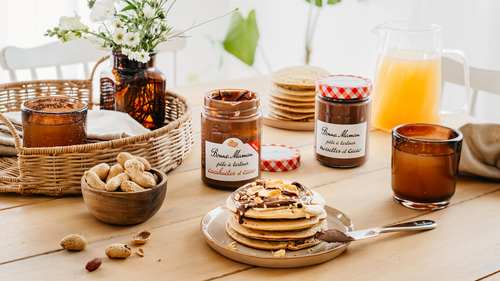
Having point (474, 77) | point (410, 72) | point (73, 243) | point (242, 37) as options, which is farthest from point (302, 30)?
point (73, 243)

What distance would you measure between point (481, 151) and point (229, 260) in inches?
25.3

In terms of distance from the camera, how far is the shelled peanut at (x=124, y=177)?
2.52ft

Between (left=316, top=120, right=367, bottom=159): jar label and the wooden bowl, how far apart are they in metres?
0.41

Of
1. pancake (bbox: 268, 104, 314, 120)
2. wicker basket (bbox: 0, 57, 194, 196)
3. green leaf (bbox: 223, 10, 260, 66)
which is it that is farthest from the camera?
green leaf (bbox: 223, 10, 260, 66)

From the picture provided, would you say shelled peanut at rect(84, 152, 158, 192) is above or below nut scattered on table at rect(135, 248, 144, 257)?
above

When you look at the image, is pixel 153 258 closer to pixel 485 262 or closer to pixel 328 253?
pixel 328 253

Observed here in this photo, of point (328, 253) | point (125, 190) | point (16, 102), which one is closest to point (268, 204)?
point (328, 253)

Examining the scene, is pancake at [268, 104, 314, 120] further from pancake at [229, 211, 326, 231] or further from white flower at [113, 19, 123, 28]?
pancake at [229, 211, 326, 231]

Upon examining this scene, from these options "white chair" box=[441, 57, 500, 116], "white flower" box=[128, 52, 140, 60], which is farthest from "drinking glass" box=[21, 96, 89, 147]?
"white chair" box=[441, 57, 500, 116]

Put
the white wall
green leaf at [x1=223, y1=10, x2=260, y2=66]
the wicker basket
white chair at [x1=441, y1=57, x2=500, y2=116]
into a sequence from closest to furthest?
1. the wicker basket
2. white chair at [x1=441, y1=57, x2=500, y2=116]
3. the white wall
4. green leaf at [x1=223, y1=10, x2=260, y2=66]

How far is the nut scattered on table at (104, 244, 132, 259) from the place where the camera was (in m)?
0.71

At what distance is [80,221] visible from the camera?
2.73 feet

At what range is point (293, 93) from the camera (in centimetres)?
131

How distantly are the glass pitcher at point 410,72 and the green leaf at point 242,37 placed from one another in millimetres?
1536
